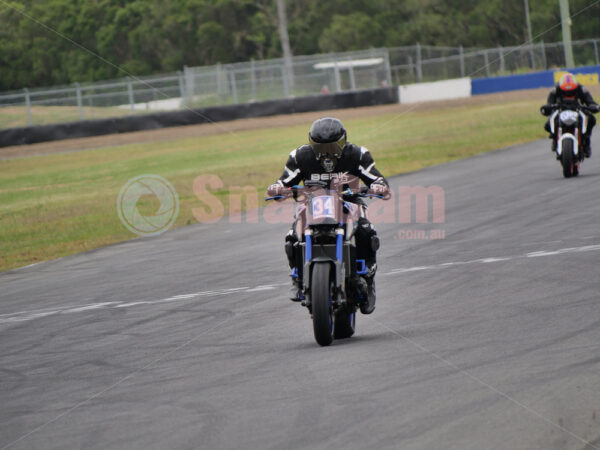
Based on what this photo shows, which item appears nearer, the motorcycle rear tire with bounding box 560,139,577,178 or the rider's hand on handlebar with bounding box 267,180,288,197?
the rider's hand on handlebar with bounding box 267,180,288,197

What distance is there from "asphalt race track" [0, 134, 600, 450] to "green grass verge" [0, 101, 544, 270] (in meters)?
4.95

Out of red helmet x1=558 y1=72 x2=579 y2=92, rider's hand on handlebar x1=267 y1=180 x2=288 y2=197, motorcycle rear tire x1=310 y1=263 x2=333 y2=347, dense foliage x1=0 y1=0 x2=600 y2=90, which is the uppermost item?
dense foliage x1=0 y1=0 x2=600 y2=90

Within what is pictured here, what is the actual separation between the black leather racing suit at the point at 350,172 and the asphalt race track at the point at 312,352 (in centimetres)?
66

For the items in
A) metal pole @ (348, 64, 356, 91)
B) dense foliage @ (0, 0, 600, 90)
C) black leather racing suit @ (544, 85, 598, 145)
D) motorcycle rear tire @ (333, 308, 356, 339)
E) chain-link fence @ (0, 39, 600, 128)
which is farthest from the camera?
dense foliage @ (0, 0, 600, 90)

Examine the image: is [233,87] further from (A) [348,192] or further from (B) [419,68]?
(A) [348,192]

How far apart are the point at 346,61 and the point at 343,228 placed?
148 feet

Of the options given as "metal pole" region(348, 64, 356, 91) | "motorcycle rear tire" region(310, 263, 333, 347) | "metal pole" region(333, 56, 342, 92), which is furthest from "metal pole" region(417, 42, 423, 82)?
"motorcycle rear tire" region(310, 263, 333, 347)

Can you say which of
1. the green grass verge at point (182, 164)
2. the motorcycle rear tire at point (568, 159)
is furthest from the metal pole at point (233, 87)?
the motorcycle rear tire at point (568, 159)

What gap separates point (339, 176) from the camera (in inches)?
305

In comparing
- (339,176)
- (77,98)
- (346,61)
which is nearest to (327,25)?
(346,61)

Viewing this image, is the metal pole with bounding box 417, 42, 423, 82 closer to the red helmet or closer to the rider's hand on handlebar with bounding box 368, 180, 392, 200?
the red helmet

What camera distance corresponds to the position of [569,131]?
52.9 feet

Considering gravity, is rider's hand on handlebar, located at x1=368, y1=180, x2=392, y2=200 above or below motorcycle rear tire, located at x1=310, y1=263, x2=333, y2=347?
above

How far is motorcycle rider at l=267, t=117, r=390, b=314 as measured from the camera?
759 centimetres
